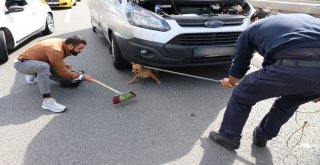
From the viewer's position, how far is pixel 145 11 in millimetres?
4453

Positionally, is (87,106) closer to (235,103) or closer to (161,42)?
(161,42)

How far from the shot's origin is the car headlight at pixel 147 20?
4.38 meters

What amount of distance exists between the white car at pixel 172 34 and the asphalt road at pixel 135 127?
0.45m

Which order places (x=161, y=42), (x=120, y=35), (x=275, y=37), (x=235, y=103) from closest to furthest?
(x=275, y=37)
(x=235, y=103)
(x=161, y=42)
(x=120, y=35)

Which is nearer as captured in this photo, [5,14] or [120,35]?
[120,35]

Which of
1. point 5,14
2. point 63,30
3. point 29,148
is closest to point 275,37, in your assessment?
point 29,148

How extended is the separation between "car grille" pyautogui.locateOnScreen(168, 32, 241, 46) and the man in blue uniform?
156 cm

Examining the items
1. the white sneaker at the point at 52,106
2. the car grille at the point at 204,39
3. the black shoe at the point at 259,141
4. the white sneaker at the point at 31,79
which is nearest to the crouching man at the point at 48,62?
the white sneaker at the point at 52,106

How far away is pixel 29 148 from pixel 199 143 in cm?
172

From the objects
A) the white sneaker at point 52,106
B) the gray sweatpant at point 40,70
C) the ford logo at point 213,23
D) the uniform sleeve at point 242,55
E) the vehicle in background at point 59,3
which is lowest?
the vehicle in background at point 59,3

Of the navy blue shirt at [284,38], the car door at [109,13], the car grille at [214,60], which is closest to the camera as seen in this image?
the navy blue shirt at [284,38]

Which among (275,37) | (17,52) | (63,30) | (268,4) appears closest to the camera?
(275,37)

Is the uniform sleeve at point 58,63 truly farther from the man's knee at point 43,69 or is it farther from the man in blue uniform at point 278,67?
the man in blue uniform at point 278,67

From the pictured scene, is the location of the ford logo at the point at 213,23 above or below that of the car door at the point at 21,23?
above
